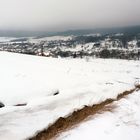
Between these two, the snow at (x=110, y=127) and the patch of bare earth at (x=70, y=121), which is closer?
the snow at (x=110, y=127)

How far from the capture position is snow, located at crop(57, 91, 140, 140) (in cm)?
766

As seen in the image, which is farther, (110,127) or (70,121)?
(70,121)

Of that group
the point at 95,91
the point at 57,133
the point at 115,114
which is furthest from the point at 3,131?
the point at 95,91

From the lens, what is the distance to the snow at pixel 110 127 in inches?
302

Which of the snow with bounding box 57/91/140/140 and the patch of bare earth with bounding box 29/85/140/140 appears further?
the patch of bare earth with bounding box 29/85/140/140

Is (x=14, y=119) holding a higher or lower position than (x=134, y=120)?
higher

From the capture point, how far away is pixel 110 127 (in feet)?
28.0

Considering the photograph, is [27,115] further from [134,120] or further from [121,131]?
[134,120]

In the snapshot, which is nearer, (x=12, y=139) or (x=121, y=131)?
(x=12, y=139)

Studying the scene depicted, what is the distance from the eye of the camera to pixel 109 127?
335 inches

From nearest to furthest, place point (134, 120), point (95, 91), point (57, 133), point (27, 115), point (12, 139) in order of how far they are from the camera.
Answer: point (12, 139) → point (57, 133) → point (27, 115) → point (134, 120) → point (95, 91)

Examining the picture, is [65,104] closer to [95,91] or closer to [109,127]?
[109,127]

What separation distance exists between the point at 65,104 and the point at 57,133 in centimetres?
280

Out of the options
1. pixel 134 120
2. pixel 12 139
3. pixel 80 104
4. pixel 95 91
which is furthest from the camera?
pixel 95 91
